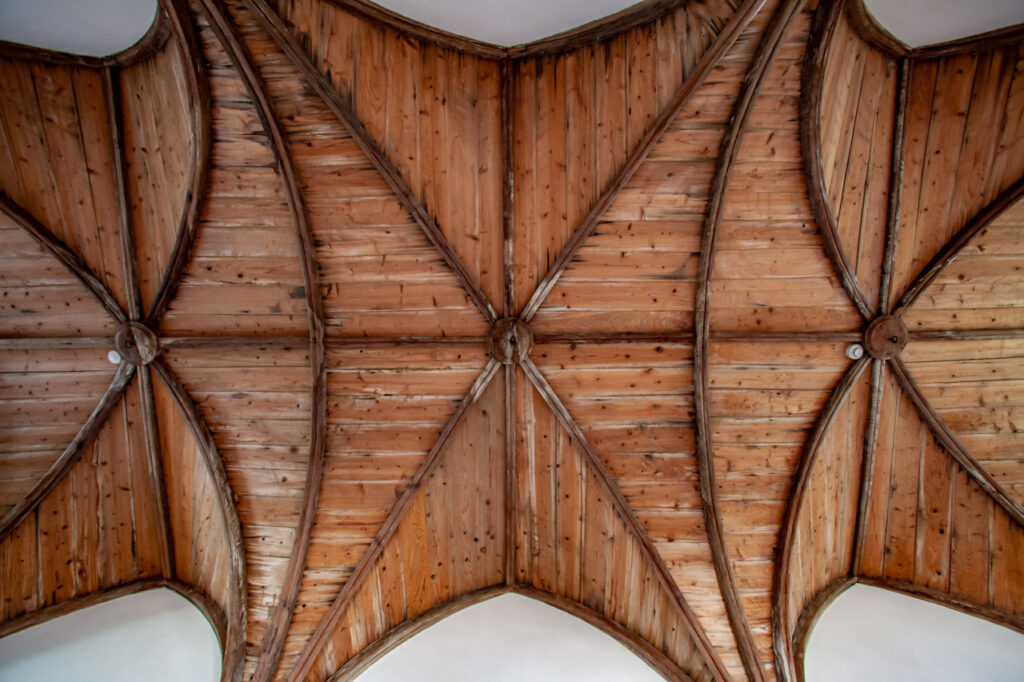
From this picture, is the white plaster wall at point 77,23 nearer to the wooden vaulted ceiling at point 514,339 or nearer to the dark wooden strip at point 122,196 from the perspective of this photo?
the wooden vaulted ceiling at point 514,339

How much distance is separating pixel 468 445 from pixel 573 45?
5.02 m

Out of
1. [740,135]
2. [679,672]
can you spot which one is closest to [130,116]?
[740,135]

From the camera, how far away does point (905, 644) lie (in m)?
6.57

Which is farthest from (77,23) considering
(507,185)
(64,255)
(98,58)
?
(507,185)

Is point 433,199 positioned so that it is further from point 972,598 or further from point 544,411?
point 972,598

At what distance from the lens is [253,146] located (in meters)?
6.19

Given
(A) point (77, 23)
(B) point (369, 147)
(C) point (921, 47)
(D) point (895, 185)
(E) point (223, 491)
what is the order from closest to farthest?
(A) point (77, 23), (C) point (921, 47), (B) point (369, 147), (D) point (895, 185), (E) point (223, 491)

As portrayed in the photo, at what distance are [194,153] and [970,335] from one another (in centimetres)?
932

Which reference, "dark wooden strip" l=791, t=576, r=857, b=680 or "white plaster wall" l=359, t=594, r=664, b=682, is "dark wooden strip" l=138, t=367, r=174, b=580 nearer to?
"white plaster wall" l=359, t=594, r=664, b=682

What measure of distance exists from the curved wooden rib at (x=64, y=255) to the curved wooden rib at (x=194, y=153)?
0.44 m

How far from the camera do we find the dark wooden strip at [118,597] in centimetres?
676

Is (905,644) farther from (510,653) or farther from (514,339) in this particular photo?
(514,339)

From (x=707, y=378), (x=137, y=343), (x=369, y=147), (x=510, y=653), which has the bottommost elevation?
(x=510, y=653)

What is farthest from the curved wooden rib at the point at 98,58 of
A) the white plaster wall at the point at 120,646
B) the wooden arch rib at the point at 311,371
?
the white plaster wall at the point at 120,646
